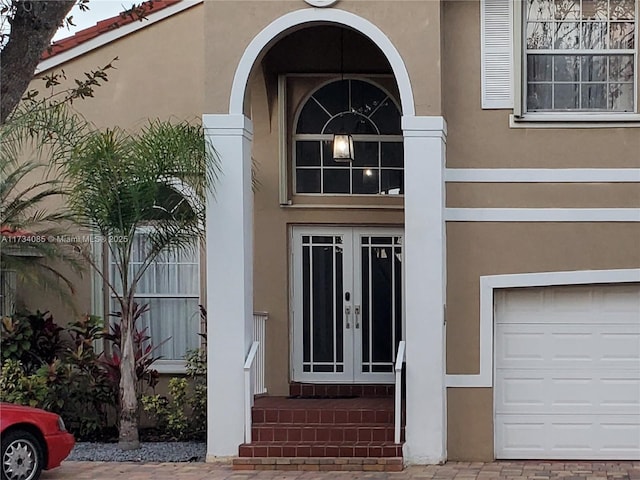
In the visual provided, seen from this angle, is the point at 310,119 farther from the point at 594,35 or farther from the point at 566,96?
the point at 594,35

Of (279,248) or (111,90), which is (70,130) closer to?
(111,90)

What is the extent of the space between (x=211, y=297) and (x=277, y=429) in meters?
1.69

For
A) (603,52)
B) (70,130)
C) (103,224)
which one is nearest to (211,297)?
(103,224)

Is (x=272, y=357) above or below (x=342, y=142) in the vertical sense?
below

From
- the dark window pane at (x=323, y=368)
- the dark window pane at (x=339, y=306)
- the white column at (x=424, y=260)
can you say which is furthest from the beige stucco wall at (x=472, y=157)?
the dark window pane at (x=323, y=368)

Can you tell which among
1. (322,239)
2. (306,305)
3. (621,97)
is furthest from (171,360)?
(621,97)

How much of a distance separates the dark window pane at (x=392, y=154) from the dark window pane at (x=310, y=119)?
2.86 feet

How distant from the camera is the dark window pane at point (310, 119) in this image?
13.5m

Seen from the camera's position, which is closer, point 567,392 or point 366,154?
point 567,392

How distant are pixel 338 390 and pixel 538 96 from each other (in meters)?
4.50

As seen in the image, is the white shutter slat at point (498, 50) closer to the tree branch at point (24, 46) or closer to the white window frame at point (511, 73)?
the white window frame at point (511, 73)

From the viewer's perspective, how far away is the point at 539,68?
12.1m

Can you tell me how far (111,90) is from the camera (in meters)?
13.5

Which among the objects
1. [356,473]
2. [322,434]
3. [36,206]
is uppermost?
[36,206]
